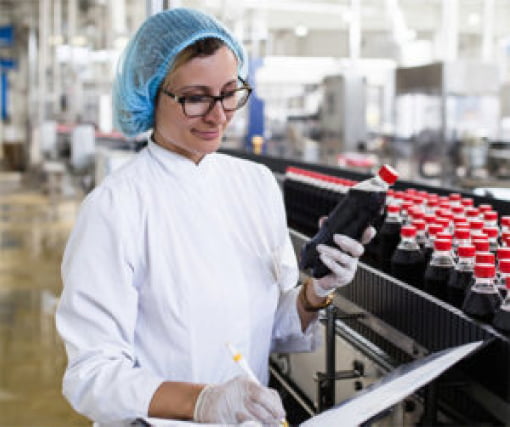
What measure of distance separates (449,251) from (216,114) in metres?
0.66

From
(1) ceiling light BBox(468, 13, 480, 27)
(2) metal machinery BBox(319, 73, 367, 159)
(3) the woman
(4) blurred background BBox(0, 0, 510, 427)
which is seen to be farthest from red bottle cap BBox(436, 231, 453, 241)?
(1) ceiling light BBox(468, 13, 480, 27)

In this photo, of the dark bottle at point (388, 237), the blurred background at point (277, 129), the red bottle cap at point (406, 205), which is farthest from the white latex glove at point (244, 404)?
the blurred background at point (277, 129)

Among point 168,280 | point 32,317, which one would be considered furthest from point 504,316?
point 32,317

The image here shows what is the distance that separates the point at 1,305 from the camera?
20.1ft

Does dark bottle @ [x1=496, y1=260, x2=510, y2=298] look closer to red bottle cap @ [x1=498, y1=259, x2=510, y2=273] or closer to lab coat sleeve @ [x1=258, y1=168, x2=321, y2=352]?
red bottle cap @ [x1=498, y1=259, x2=510, y2=273]

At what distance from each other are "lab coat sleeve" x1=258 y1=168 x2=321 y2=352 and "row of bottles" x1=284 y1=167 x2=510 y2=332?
8.4 inches

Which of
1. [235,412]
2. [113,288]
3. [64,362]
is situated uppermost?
[113,288]

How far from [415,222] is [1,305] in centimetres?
497

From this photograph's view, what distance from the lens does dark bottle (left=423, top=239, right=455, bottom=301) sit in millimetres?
1675

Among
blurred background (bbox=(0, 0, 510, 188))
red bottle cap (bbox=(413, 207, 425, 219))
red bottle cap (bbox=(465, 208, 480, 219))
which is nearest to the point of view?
red bottle cap (bbox=(413, 207, 425, 219))

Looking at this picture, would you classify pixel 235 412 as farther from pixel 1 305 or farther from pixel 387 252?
pixel 1 305

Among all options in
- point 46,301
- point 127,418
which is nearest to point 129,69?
point 127,418

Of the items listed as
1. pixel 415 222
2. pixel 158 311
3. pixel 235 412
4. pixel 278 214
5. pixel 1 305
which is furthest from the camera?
pixel 1 305

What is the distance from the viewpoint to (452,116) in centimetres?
702
